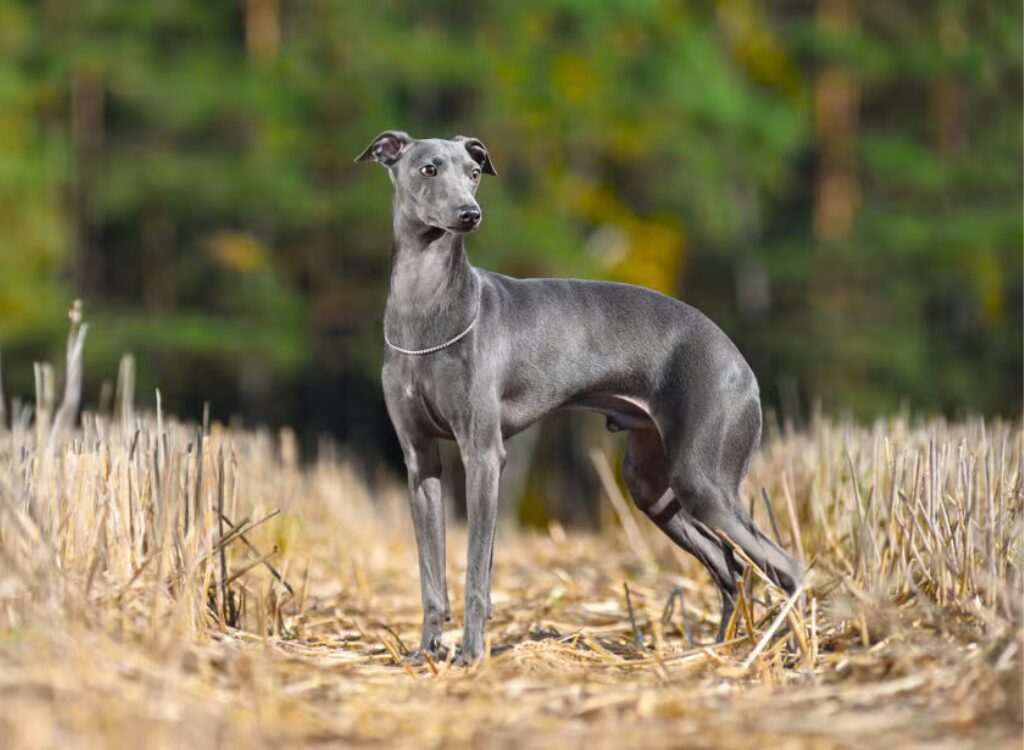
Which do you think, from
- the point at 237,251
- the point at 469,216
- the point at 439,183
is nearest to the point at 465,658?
the point at 469,216

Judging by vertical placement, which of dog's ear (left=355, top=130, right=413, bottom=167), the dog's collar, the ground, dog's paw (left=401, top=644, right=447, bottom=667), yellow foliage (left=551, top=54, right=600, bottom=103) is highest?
yellow foliage (left=551, top=54, right=600, bottom=103)

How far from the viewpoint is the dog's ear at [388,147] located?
4.80 metres

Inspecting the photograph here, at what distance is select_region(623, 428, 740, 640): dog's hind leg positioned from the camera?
4.97 meters

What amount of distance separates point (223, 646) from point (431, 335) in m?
1.24

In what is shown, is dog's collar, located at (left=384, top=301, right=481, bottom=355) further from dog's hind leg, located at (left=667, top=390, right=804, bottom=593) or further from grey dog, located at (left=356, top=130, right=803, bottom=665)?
dog's hind leg, located at (left=667, top=390, right=804, bottom=593)

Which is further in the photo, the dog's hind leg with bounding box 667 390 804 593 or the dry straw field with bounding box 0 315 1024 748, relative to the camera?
the dog's hind leg with bounding box 667 390 804 593

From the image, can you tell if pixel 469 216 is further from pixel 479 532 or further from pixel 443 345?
pixel 479 532

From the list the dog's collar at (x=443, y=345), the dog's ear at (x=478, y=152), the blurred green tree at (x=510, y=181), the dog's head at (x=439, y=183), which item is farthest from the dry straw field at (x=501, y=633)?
the blurred green tree at (x=510, y=181)

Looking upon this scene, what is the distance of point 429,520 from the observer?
4699 millimetres

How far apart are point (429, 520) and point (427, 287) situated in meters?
0.83

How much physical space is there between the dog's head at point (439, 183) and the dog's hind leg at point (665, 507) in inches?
45.0

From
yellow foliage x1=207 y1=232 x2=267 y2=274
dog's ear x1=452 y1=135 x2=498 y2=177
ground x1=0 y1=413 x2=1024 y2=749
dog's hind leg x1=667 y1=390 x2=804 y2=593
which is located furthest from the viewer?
yellow foliage x1=207 y1=232 x2=267 y2=274

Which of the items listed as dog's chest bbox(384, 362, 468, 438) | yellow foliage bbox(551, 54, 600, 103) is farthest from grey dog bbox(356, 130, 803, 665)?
yellow foliage bbox(551, 54, 600, 103)

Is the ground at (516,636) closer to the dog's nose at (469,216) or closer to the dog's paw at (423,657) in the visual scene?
the dog's paw at (423,657)
